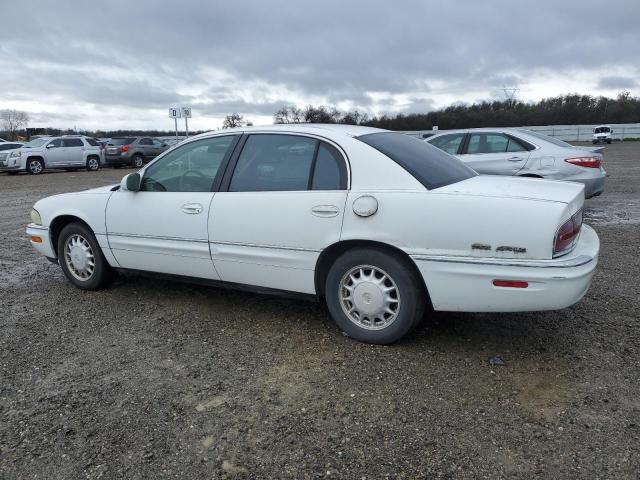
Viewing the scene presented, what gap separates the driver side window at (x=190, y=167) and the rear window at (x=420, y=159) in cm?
121

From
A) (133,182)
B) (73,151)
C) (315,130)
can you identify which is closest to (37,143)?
(73,151)

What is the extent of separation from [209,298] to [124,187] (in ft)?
4.03

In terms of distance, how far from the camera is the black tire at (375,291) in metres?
3.36

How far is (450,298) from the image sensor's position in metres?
3.26

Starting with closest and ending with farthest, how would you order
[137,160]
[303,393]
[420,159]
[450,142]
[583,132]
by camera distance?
[303,393] → [420,159] → [450,142] → [137,160] → [583,132]

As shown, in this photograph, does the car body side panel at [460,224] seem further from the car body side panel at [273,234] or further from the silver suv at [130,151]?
the silver suv at [130,151]

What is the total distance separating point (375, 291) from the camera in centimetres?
347

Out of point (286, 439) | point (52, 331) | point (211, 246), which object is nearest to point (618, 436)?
point (286, 439)

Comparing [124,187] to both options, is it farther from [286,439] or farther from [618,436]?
[618,436]

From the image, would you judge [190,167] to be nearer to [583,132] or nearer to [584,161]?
[584,161]

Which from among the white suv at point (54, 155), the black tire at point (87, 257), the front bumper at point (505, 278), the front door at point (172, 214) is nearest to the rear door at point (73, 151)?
the white suv at point (54, 155)

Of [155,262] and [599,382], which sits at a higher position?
[155,262]

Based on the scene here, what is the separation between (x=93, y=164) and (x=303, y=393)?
80.4ft

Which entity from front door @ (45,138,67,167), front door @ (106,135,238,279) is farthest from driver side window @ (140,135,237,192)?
front door @ (45,138,67,167)
